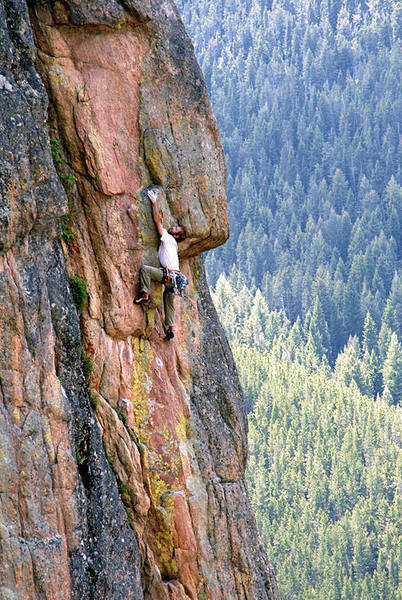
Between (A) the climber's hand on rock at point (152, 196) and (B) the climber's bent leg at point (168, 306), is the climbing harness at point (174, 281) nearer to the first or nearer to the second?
(B) the climber's bent leg at point (168, 306)

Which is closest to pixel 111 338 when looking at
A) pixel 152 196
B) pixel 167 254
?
pixel 167 254

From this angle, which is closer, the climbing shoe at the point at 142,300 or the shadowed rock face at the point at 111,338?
the shadowed rock face at the point at 111,338

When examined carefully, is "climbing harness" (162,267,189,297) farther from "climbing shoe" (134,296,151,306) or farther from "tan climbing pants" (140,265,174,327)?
"climbing shoe" (134,296,151,306)

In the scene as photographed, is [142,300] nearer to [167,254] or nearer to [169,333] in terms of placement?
[167,254]

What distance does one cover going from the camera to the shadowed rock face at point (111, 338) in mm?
14039

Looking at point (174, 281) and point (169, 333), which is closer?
point (174, 281)

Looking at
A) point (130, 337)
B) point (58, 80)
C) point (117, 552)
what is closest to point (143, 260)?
point (130, 337)

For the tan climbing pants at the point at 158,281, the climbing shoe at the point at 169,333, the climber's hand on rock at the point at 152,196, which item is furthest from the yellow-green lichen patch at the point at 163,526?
the climber's hand on rock at the point at 152,196

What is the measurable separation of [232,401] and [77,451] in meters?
5.73

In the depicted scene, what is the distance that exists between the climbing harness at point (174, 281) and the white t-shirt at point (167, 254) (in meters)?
0.09

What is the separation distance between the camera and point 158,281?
18312mm

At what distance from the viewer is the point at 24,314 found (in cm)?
1407

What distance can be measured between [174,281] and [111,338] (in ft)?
5.21

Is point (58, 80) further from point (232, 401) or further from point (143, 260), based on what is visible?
point (232, 401)
